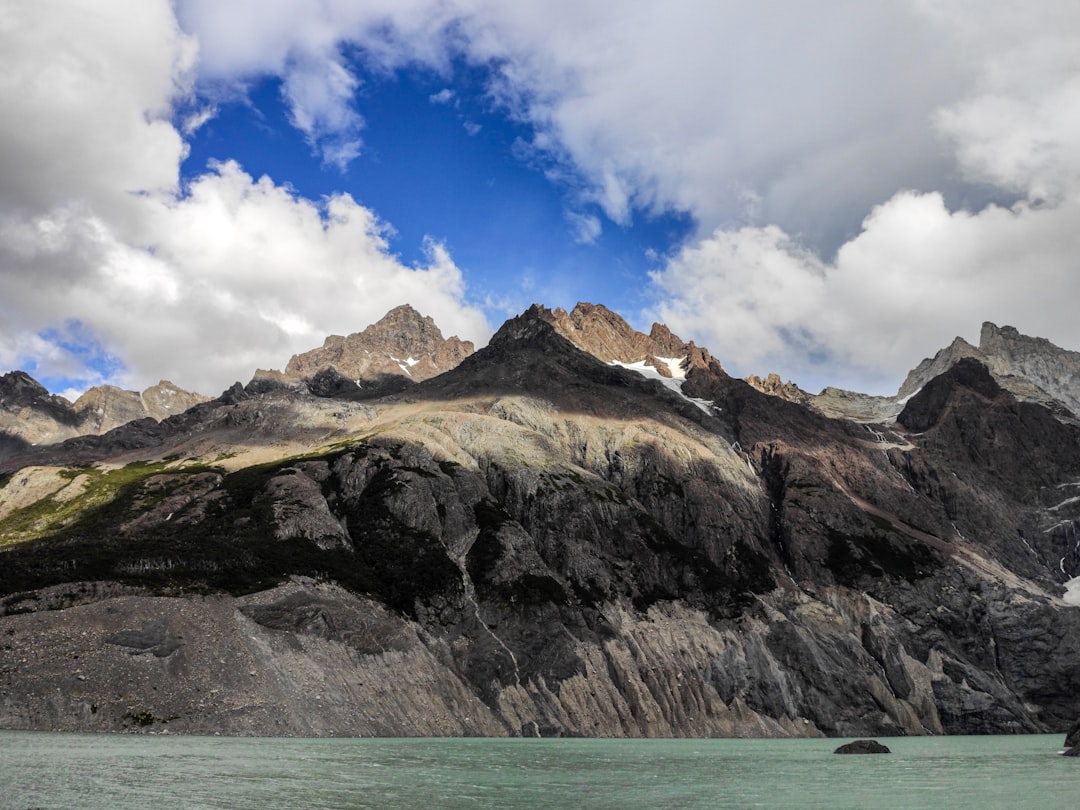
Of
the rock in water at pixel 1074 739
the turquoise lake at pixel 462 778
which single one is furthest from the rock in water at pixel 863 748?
the rock in water at pixel 1074 739

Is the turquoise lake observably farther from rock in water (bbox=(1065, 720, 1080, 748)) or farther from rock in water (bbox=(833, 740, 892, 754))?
rock in water (bbox=(833, 740, 892, 754))

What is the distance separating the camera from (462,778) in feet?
212

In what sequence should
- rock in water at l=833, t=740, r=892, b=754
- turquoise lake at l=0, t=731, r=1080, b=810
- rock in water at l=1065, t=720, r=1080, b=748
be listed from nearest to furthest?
turquoise lake at l=0, t=731, r=1080, b=810 < rock in water at l=1065, t=720, r=1080, b=748 < rock in water at l=833, t=740, r=892, b=754

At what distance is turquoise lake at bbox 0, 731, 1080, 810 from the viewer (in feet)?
164

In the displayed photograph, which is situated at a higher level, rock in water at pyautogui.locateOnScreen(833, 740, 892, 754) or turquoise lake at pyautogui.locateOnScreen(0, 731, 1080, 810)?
turquoise lake at pyautogui.locateOnScreen(0, 731, 1080, 810)

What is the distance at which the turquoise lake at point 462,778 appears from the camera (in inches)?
1965

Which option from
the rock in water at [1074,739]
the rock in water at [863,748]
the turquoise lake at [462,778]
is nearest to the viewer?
the turquoise lake at [462,778]

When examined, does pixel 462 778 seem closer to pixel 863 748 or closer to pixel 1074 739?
pixel 863 748

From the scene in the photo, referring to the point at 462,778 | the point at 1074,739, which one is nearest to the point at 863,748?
the point at 1074,739

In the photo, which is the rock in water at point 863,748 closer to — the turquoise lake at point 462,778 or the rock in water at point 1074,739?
the turquoise lake at point 462,778

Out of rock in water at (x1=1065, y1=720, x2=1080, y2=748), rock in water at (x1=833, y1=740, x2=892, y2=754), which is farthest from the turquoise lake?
rock in water at (x1=833, y1=740, x2=892, y2=754)

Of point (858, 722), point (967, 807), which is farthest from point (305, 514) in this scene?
point (967, 807)

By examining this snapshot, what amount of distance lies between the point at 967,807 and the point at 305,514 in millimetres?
163789

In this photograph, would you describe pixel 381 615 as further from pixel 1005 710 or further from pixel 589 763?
pixel 1005 710
